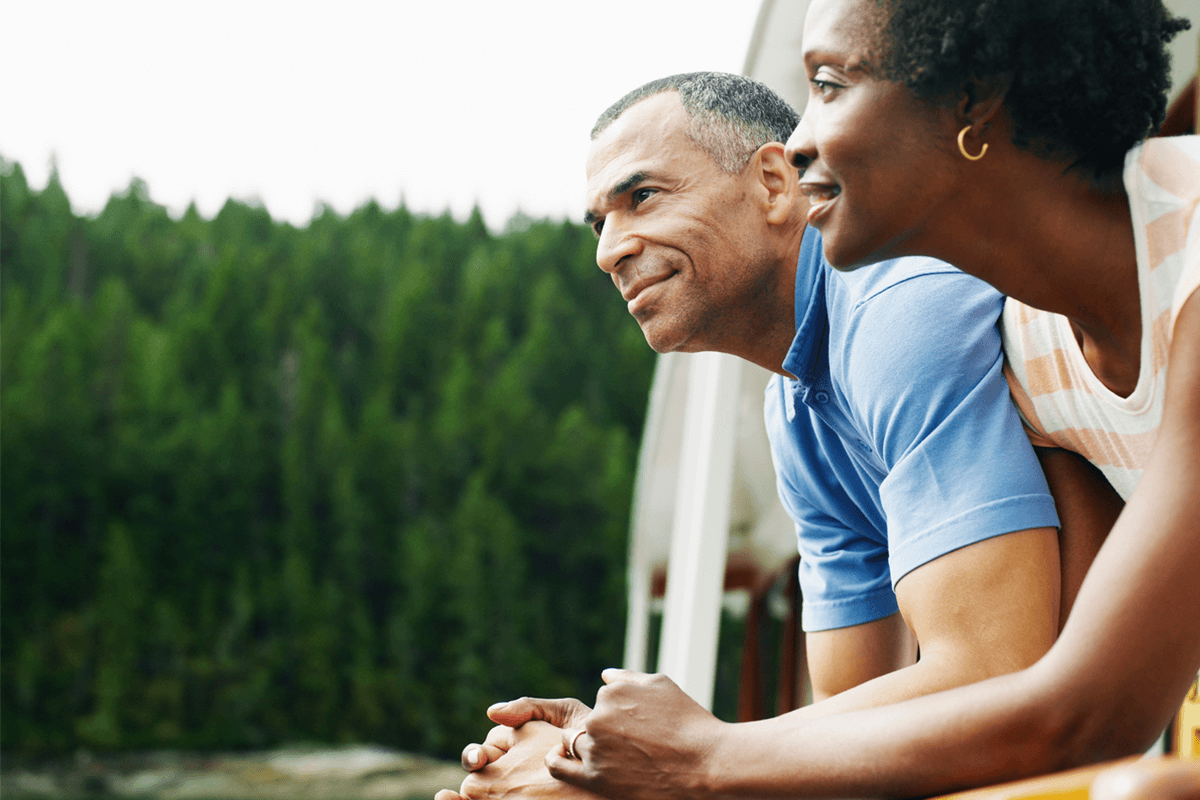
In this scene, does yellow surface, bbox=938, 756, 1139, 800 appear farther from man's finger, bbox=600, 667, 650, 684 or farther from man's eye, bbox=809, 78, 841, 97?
man's eye, bbox=809, 78, 841, 97

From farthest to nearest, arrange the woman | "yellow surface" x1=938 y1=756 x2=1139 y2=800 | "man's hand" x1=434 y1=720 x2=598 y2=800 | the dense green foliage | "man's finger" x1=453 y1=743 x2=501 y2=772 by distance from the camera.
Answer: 1. the dense green foliage
2. "man's finger" x1=453 y1=743 x2=501 y2=772
3. "man's hand" x1=434 y1=720 x2=598 y2=800
4. the woman
5. "yellow surface" x1=938 y1=756 x2=1139 y2=800

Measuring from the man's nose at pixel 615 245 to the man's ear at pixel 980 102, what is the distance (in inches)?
23.4

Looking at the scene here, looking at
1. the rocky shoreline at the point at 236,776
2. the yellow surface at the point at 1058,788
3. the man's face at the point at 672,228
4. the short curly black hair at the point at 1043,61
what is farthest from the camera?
the rocky shoreline at the point at 236,776

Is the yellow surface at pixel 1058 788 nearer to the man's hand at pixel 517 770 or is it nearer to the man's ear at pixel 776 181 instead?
the man's hand at pixel 517 770

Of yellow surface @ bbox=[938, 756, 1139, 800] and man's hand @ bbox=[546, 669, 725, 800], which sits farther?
man's hand @ bbox=[546, 669, 725, 800]

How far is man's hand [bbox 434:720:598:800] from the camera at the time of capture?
3.96 feet

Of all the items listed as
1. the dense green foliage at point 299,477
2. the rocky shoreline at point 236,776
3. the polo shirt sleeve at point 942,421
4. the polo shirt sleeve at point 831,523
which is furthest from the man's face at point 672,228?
the dense green foliage at point 299,477

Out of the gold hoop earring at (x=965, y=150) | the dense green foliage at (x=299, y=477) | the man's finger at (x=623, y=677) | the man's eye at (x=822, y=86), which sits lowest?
the man's finger at (x=623, y=677)

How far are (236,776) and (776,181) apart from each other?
67.5ft

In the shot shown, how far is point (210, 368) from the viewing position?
22641 millimetres

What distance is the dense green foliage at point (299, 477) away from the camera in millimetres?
20078

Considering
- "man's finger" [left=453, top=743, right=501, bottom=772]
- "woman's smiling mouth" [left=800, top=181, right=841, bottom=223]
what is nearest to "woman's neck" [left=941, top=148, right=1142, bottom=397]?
"woman's smiling mouth" [left=800, top=181, right=841, bottom=223]

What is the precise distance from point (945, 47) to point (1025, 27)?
8 cm

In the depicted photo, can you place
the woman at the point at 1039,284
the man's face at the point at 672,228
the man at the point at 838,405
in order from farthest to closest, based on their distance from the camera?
the man's face at the point at 672,228 → the man at the point at 838,405 → the woman at the point at 1039,284
